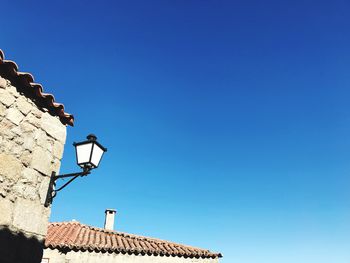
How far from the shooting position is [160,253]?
38.7 feet

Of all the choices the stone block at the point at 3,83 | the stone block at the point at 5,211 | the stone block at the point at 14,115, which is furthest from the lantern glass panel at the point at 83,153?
the stone block at the point at 3,83

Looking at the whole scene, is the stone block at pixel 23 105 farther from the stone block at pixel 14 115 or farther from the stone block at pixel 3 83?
the stone block at pixel 3 83

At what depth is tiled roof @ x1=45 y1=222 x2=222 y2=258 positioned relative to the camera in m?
10.5

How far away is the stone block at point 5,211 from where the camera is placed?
3.47m

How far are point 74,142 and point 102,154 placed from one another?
420mm

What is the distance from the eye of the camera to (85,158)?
4.33 metres

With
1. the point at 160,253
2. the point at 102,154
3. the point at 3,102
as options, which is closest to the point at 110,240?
the point at 160,253

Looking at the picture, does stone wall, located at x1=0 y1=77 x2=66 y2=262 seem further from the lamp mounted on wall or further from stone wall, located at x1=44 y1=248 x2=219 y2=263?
stone wall, located at x1=44 y1=248 x2=219 y2=263

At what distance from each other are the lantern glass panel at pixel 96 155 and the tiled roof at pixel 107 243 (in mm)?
6838

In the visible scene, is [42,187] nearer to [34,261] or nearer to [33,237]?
[33,237]

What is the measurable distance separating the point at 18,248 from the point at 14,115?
1.48 m

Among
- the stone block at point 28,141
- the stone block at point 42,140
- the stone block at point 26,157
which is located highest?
the stone block at point 42,140

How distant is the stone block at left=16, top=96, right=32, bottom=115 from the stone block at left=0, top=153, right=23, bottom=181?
589mm

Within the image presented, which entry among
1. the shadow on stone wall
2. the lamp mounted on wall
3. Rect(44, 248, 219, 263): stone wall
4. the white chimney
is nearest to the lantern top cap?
the lamp mounted on wall
